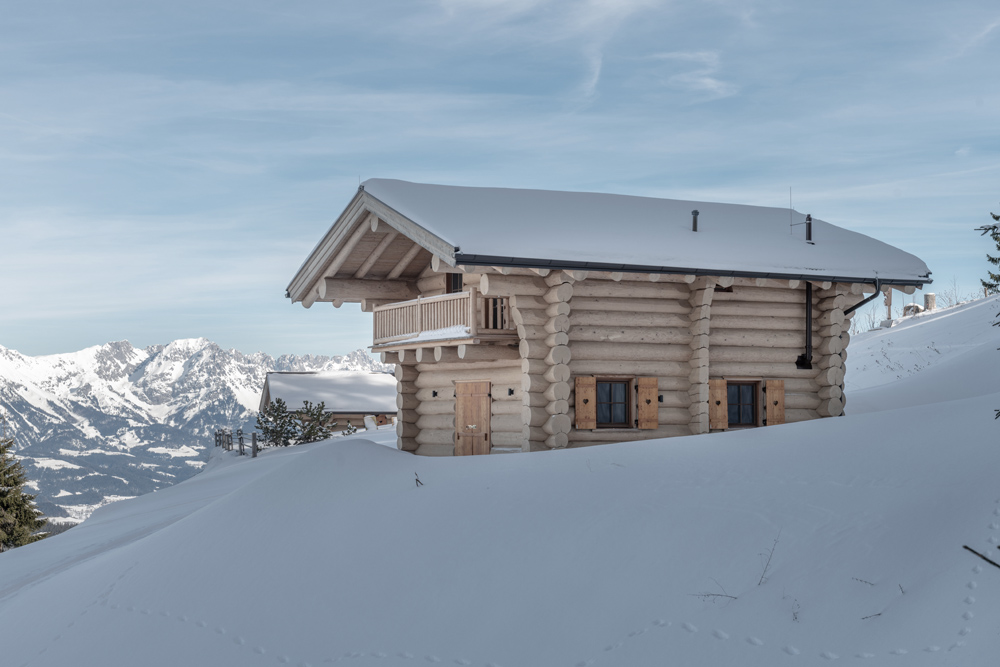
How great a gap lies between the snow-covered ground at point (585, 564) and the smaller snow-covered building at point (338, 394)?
3447 centimetres

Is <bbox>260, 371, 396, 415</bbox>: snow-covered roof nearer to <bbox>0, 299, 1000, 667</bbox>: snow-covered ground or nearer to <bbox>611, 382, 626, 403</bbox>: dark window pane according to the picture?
<bbox>611, 382, 626, 403</bbox>: dark window pane

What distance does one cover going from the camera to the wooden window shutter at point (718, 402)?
17953mm

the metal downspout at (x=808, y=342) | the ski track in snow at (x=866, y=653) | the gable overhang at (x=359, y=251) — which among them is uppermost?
the gable overhang at (x=359, y=251)

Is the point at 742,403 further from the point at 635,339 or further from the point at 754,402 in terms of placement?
the point at 635,339

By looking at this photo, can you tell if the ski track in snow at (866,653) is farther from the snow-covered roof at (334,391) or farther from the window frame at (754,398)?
the snow-covered roof at (334,391)

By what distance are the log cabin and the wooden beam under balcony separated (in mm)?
36

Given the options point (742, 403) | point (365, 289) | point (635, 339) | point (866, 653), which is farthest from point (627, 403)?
point (866, 653)

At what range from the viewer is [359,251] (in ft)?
64.5

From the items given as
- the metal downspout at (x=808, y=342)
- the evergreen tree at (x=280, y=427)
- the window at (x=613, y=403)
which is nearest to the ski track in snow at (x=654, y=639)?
the window at (x=613, y=403)

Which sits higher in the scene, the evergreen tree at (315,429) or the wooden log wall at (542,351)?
the wooden log wall at (542,351)

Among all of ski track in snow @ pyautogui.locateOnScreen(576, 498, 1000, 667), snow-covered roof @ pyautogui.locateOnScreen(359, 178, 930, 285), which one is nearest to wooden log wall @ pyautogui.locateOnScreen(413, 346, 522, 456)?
snow-covered roof @ pyautogui.locateOnScreen(359, 178, 930, 285)

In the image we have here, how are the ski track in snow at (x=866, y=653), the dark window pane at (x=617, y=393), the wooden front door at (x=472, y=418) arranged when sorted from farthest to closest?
the wooden front door at (x=472, y=418) < the dark window pane at (x=617, y=393) < the ski track in snow at (x=866, y=653)

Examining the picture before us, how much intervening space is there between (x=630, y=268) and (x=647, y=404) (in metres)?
2.90

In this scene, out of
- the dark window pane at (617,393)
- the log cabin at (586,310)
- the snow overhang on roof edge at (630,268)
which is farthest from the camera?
the dark window pane at (617,393)
